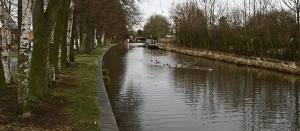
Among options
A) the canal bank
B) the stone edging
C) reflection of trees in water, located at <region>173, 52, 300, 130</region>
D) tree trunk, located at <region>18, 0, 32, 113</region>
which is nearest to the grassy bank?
the stone edging

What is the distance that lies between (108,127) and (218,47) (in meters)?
35.2

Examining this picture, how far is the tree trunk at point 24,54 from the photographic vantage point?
693 centimetres

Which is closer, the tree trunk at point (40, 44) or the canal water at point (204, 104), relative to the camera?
the tree trunk at point (40, 44)

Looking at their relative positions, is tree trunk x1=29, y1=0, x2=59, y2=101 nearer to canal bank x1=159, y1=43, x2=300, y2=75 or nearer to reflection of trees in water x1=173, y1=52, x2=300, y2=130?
reflection of trees in water x1=173, y1=52, x2=300, y2=130

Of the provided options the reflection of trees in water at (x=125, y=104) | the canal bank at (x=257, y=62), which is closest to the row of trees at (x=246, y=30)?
the canal bank at (x=257, y=62)

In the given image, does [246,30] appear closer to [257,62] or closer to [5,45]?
[257,62]

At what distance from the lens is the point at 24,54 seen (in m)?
7.02

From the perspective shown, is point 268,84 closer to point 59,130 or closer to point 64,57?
point 64,57

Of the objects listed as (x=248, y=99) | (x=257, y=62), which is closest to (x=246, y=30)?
(x=257, y=62)

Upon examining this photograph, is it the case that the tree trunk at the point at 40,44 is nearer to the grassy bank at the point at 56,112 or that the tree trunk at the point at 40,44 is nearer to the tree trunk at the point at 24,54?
the grassy bank at the point at 56,112

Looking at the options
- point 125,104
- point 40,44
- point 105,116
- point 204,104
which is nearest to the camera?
point 105,116

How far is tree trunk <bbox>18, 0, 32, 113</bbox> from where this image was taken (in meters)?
6.93

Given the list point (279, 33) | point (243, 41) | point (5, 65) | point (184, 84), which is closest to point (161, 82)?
point (184, 84)

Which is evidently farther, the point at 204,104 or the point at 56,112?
the point at 204,104
